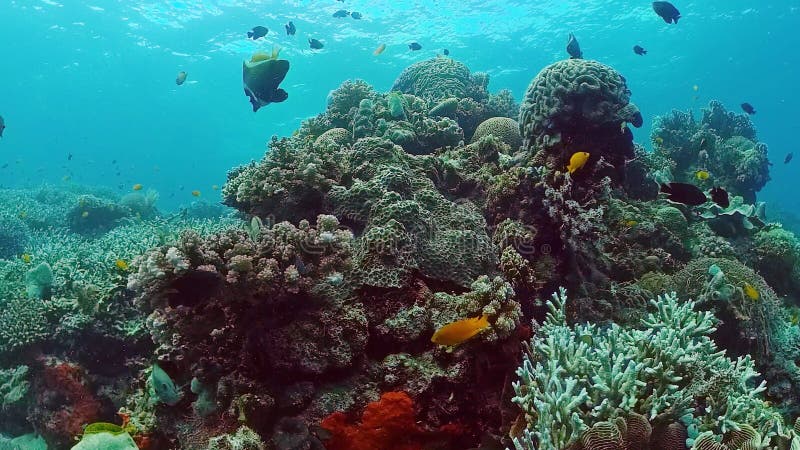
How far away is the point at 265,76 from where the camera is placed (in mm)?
5195

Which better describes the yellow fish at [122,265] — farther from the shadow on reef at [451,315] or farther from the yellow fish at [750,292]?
the yellow fish at [750,292]

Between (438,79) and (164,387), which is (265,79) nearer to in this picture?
(164,387)

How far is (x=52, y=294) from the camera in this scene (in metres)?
6.57

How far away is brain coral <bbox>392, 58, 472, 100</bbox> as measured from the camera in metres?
12.6

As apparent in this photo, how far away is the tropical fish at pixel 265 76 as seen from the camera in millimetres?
5160

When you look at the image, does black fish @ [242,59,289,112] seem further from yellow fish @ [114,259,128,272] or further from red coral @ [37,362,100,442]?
red coral @ [37,362,100,442]

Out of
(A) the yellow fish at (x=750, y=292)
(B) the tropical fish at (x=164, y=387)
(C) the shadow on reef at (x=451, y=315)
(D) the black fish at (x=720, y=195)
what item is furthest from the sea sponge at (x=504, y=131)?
(B) the tropical fish at (x=164, y=387)

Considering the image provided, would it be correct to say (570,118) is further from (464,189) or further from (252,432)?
(252,432)

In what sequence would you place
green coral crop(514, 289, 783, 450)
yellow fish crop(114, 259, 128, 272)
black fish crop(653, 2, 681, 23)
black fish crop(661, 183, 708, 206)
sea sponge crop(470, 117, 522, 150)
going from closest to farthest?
green coral crop(514, 289, 783, 450)
black fish crop(661, 183, 708, 206)
yellow fish crop(114, 259, 128, 272)
black fish crop(653, 2, 681, 23)
sea sponge crop(470, 117, 522, 150)

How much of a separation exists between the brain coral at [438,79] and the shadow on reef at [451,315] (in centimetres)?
576

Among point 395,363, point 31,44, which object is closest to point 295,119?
point 31,44

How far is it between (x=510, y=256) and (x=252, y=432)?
2.97 metres

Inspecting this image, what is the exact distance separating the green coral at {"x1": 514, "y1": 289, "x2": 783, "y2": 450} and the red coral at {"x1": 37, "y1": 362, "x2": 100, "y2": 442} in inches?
212

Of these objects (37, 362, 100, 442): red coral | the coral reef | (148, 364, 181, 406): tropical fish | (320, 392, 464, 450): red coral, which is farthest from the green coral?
the coral reef
